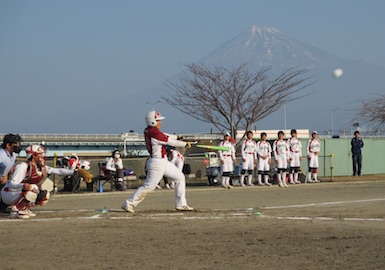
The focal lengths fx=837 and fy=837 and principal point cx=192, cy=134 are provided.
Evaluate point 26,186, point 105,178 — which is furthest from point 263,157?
point 26,186

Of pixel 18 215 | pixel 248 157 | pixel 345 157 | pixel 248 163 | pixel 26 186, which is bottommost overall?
pixel 18 215

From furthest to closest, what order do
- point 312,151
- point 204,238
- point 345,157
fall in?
point 345,157 < point 312,151 < point 204,238

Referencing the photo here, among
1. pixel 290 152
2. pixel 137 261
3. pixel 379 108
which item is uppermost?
pixel 379 108

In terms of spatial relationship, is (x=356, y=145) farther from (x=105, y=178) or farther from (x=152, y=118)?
(x=152, y=118)

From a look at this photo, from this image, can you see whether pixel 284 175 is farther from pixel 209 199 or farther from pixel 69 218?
pixel 69 218

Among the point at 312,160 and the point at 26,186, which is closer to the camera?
the point at 26,186

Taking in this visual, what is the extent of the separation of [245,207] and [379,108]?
26578 millimetres

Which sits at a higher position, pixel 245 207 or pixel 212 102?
pixel 212 102

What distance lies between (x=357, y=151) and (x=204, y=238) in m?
24.1

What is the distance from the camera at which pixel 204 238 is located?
39.2 ft

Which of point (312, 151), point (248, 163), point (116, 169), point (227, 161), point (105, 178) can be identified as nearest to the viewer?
point (105, 178)

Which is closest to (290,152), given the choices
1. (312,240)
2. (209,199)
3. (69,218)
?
(209,199)

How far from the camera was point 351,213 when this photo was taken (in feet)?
52.7

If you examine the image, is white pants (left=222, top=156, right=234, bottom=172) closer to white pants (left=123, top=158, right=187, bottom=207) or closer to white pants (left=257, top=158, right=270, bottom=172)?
white pants (left=257, top=158, right=270, bottom=172)
